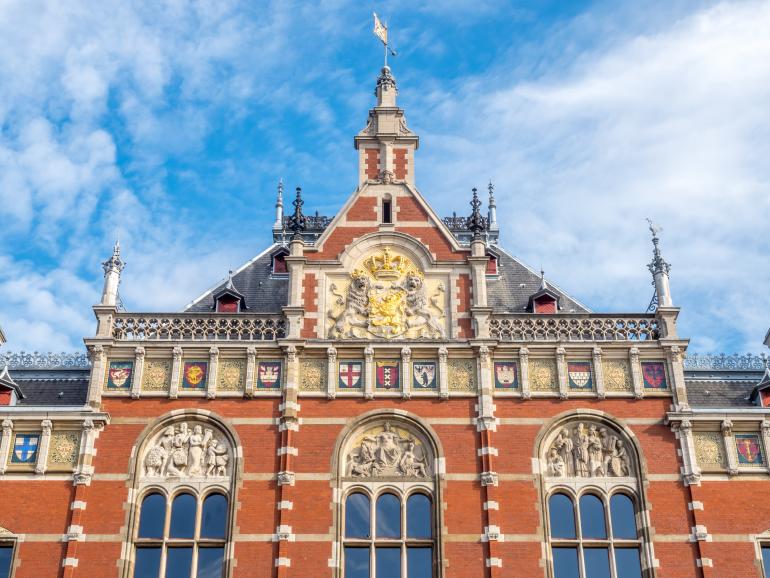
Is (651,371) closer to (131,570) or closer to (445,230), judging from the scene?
(445,230)

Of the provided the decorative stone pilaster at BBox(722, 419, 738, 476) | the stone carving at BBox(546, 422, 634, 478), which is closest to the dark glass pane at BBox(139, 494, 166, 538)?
the stone carving at BBox(546, 422, 634, 478)

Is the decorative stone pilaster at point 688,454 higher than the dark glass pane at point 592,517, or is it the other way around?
the decorative stone pilaster at point 688,454

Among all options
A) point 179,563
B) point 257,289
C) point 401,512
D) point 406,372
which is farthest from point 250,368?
point 401,512

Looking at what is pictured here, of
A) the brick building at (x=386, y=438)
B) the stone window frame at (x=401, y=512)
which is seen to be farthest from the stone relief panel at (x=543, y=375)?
the stone window frame at (x=401, y=512)

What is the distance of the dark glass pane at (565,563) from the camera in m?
25.6

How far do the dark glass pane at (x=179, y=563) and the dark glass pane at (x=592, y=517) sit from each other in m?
9.75

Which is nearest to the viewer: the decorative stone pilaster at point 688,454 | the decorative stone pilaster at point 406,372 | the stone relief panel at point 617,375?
the decorative stone pilaster at point 688,454

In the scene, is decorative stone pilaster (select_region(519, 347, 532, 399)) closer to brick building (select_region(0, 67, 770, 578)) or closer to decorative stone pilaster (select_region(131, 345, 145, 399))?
brick building (select_region(0, 67, 770, 578))

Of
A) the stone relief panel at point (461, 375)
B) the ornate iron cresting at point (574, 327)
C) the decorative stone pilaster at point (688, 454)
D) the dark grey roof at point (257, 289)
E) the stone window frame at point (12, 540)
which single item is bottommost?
the stone window frame at point (12, 540)

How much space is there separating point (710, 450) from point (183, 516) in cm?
1360

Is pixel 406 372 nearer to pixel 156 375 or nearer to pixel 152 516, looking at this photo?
pixel 156 375

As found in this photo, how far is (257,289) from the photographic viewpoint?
3200 cm

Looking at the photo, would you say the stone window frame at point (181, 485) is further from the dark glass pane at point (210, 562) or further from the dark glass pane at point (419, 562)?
the dark glass pane at point (419, 562)

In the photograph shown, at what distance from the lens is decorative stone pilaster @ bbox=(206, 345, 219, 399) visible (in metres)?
27.6
